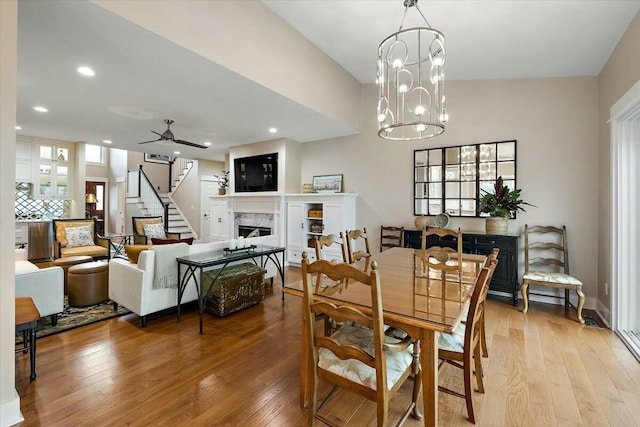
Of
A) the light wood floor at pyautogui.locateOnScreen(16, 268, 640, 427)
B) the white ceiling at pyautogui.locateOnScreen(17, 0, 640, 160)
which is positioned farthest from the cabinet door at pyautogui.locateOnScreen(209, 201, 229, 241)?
the light wood floor at pyautogui.locateOnScreen(16, 268, 640, 427)

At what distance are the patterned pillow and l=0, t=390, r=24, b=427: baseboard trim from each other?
4.42 m

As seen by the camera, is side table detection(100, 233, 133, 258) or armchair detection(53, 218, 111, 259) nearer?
armchair detection(53, 218, 111, 259)

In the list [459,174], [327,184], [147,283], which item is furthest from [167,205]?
[459,174]

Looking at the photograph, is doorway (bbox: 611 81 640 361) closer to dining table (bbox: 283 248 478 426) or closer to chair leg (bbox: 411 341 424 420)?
dining table (bbox: 283 248 478 426)

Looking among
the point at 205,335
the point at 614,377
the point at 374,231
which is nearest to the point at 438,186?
the point at 374,231

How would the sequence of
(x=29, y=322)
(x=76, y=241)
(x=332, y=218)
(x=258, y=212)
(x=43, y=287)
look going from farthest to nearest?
(x=258, y=212) → (x=332, y=218) → (x=76, y=241) → (x=43, y=287) → (x=29, y=322)

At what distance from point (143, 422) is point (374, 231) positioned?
167 inches

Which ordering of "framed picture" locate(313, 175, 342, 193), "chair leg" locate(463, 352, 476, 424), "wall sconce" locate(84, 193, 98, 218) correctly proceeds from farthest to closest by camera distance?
"wall sconce" locate(84, 193, 98, 218)
"framed picture" locate(313, 175, 342, 193)
"chair leg" locate(463, 352, 476, 424)

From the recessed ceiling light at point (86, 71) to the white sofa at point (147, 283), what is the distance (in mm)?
1917

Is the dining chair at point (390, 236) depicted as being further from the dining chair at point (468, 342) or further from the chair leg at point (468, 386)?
the chair leg at point (468, 386)

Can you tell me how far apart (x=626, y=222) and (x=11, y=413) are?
17.0 ft

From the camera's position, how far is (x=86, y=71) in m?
3.00

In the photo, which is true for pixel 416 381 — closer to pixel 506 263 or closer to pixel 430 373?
pixel 430 373

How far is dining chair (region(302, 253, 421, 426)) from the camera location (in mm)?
1354
